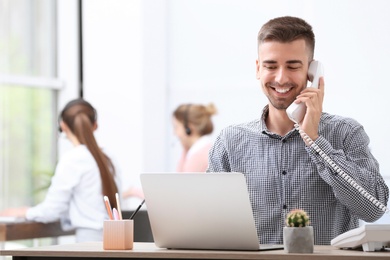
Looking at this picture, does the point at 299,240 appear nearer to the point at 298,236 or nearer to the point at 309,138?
the point at 298,236

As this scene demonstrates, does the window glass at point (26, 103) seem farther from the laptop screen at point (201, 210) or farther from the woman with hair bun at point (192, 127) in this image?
the laptop screen at point (201, 210)

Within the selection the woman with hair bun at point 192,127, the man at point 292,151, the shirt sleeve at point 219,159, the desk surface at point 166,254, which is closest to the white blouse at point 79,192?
the woman with hair bun at point 192,127

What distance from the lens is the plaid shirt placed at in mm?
2941

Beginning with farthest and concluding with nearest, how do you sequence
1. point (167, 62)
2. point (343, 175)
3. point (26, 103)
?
point (26, 103)
point (167, 62)
point (343, 175)

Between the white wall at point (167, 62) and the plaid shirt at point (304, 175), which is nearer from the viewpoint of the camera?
the plaid shirt at point (304, 175)

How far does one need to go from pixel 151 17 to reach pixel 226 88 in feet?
2.52

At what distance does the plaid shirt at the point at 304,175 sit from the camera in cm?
294

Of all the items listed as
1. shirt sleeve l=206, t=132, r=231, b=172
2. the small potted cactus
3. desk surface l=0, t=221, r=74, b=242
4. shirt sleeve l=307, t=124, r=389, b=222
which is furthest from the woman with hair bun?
the small potted cactus

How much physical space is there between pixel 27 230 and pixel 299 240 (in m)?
3.12

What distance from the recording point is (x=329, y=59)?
5.75 metres

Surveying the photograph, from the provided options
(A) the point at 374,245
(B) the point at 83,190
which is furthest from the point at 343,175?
(B) the point at 83,190

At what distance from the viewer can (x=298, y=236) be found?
2480 mm

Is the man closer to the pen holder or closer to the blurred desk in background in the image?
the pen holder

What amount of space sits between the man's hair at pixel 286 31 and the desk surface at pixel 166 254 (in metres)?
0.80
